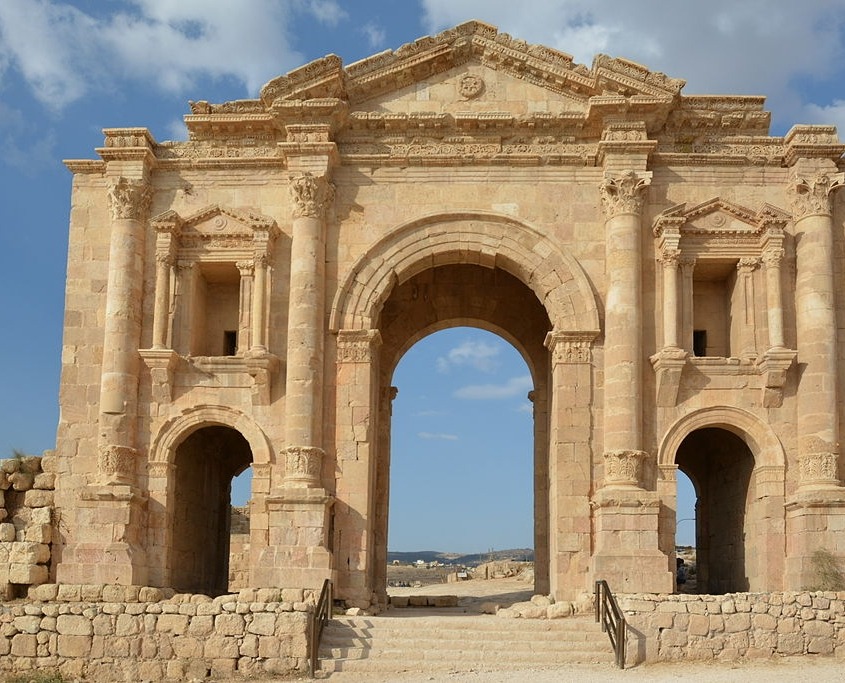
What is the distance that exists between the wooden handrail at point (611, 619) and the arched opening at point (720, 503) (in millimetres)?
3858

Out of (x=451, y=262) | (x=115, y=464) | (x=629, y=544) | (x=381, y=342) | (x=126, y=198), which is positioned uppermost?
(x=126, y=198)

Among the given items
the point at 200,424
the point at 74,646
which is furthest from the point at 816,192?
the point at 74,646

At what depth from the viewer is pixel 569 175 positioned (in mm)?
20641

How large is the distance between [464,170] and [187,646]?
9.56 metres

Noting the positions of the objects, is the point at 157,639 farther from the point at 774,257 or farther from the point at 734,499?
the point at 774,257

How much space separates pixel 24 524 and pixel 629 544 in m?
10.2

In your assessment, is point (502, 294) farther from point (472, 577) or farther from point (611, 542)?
point (472, 577)

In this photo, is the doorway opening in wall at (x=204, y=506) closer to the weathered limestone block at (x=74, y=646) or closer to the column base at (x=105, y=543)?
the column base at (x=105, y=543)

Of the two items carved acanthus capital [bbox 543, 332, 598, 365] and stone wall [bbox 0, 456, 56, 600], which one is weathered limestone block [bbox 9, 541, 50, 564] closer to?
stone wall [bbox 0, 456, 56, 600]

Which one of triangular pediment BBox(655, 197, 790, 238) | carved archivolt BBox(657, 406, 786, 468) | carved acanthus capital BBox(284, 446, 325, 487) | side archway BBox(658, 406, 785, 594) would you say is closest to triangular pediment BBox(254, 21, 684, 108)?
triangular pediment BBox(655, 197, 790, 238)

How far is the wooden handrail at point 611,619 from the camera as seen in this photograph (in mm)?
15833

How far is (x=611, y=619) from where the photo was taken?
16297 millimetres

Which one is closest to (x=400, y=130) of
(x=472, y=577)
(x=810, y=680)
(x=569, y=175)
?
(x=569, y=175)

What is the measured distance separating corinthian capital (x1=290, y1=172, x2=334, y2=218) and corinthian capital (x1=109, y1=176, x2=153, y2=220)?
275cm
